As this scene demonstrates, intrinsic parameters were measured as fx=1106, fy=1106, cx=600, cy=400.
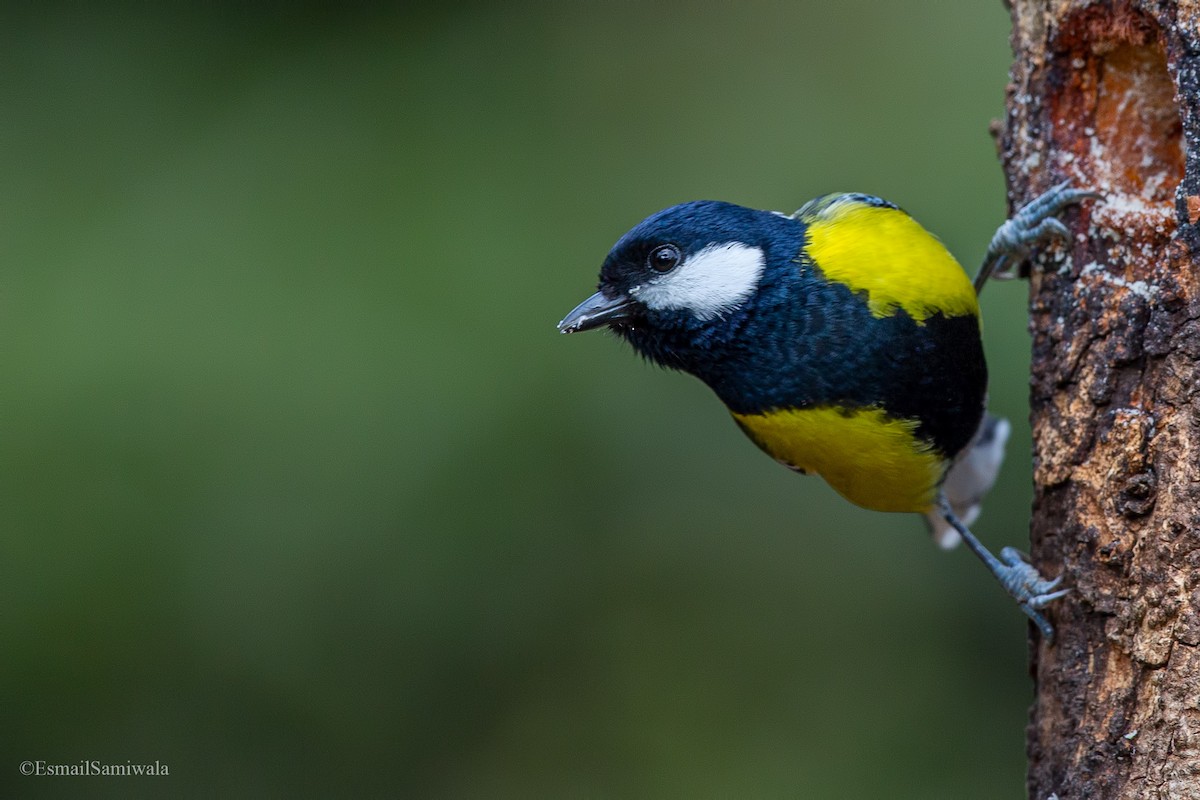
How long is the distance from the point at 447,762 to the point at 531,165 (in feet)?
6.35

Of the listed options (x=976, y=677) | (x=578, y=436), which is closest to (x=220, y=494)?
(x=578, y=436)

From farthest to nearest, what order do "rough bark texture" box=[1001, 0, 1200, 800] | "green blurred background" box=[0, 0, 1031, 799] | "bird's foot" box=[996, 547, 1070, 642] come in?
"green blurred background" box=[0, 0, 1031, 799], "bird's foot" box=[996, 547, 1070, 642], "rough bark texture" box=[1001, 0, 1200, 800]

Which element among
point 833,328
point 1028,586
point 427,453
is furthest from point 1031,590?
point 427,453

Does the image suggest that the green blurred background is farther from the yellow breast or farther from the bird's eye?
the bird's eye

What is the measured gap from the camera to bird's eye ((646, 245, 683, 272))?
2.22m

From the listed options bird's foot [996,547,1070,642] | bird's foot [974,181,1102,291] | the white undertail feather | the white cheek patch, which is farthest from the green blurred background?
the white cheek patch

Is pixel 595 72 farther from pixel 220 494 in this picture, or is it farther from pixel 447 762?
pixel 447 762

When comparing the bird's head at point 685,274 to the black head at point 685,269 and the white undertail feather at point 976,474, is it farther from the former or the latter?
the white undertail feather at point 976,474

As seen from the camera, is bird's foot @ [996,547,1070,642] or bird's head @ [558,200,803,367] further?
bird's head @ [558,200,803,367]

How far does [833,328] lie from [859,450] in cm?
24

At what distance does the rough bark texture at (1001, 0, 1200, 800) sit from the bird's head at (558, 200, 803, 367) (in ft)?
1.76

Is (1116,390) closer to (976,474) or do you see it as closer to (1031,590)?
(1031,590)

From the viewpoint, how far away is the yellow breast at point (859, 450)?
209 cm

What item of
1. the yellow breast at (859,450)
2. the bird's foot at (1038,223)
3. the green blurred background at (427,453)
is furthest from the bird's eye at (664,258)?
the green blurred background at (427,453)
